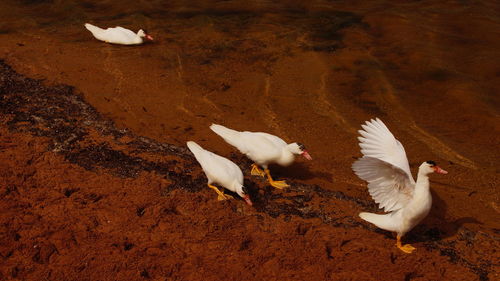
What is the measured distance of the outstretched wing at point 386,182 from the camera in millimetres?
4215

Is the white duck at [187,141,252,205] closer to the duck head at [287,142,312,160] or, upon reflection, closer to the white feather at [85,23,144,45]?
the duck head at [287,142,312,160]

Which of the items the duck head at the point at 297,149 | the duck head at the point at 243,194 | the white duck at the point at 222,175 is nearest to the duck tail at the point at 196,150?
the white duck at the point at 222,175

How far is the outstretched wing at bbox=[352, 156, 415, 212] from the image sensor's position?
4.21 metres

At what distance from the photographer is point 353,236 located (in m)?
4.39

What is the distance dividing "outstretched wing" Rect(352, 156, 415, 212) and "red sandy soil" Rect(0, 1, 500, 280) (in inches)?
14.5

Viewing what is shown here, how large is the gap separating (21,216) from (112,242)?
0.90m

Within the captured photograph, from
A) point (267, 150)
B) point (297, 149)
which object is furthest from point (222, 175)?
point (297, 149)

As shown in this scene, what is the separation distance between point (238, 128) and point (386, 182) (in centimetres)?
262

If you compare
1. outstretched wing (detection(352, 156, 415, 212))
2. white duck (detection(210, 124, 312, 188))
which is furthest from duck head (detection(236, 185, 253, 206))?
outstretched wing (detection(352, 156, 415, 212))

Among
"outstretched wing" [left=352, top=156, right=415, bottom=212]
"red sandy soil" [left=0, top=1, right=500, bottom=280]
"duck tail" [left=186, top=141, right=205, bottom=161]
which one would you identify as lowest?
"red sandy soil" [left=0, top=1, right=500, bottom=280]

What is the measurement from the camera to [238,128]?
646cm

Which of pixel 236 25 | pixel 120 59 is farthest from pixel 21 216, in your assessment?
pixel 236 25

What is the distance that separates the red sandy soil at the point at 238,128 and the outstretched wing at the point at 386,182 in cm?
37

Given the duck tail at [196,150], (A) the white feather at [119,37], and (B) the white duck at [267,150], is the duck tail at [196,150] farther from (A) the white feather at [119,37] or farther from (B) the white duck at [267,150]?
(A) the white feather at [119,37]
